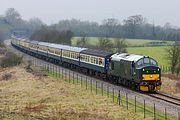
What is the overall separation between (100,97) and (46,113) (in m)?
7.00

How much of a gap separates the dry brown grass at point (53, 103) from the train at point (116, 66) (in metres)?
4.35

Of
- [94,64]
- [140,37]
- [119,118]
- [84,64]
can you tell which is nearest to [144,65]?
[119,118]

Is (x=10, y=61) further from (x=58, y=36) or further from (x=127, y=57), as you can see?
(x=58, y=36)

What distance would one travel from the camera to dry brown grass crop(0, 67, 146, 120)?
84.4ft

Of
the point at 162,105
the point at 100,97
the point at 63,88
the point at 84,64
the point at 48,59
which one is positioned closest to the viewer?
the point at 162,105

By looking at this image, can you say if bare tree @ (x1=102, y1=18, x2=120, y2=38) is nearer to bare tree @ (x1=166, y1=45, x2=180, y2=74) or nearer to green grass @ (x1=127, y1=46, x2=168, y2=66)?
green grass @ (x1=127, y1=46, x2=168, y2=66)

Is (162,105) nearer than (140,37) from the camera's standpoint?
Yes

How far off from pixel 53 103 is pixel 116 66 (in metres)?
12.0

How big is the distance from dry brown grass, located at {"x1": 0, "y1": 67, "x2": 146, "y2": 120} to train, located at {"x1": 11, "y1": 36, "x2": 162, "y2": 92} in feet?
14.3

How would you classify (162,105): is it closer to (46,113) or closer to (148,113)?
(148,113)

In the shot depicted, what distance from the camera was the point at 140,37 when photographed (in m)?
171

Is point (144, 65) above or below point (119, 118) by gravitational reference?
above

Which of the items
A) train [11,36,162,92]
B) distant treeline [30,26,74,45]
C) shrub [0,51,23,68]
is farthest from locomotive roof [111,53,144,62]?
distant treeline [30,26,74,45]

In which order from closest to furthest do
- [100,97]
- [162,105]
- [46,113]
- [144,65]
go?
[46,113] → [162,105] → [100,97] → [144,65]
